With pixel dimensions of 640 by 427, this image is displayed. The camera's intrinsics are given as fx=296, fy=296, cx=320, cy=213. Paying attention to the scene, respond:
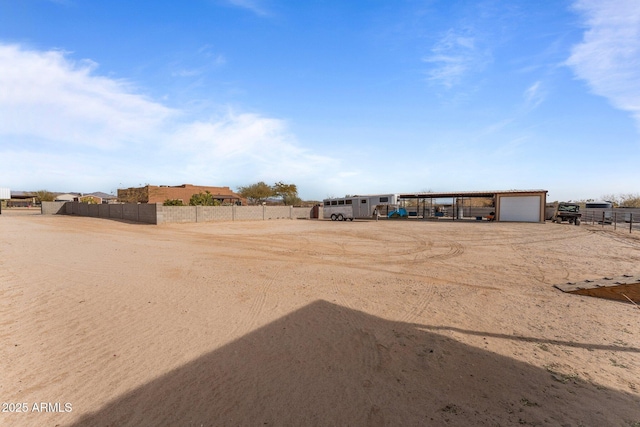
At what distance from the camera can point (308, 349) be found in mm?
4031

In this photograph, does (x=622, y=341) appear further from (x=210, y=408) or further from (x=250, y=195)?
(x=250, y=195)

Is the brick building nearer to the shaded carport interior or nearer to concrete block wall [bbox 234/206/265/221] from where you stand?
concrete block wall [bbox 234/206/265/221]

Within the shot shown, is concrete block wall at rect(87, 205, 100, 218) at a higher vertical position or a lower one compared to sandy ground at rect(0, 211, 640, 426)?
higher

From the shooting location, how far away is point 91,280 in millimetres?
7059

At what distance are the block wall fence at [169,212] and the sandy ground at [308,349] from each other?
54.7 ft

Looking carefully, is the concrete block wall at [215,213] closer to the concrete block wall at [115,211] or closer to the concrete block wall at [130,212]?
the concrete block wall at [130,212]

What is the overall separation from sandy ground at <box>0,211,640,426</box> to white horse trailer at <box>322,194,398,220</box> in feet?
80.2

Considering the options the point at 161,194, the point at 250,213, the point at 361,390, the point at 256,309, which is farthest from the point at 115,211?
the point at 361,390

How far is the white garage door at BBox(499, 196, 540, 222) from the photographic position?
2922 cm

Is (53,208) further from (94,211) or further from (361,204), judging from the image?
(361,204)

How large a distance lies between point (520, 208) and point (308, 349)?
33.0m

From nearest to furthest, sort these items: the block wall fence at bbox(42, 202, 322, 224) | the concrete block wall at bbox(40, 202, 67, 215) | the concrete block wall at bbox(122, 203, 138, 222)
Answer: the block wall fence at bbox(42, 202, 322, 224) → the concrete block wall at bbox(122, 203, 138, 222) → the concrete block wall at bbox(40, 202, 67, 215)

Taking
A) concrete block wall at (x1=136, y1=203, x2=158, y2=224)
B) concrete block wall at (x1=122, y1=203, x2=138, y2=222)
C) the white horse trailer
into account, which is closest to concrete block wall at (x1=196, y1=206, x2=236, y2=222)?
concrete block wall at (x1=136, y1=203, x2=158, y2=224)

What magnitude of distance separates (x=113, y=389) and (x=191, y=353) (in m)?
0.90
